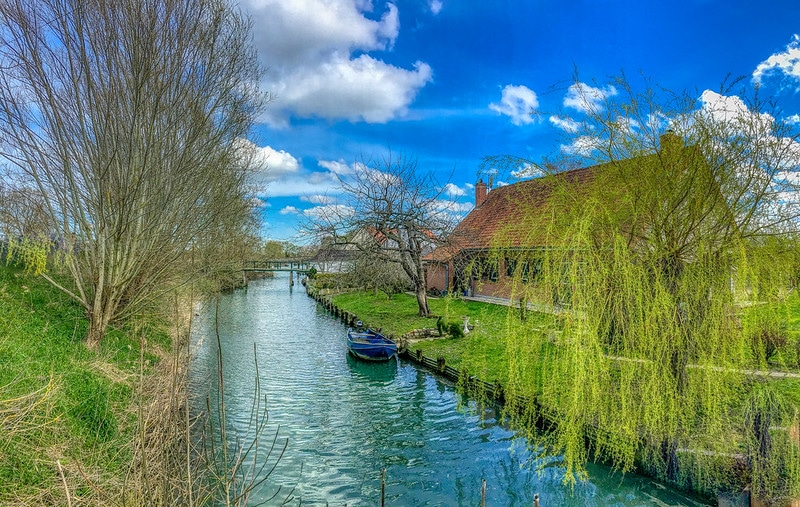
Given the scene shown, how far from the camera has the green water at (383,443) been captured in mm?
6465

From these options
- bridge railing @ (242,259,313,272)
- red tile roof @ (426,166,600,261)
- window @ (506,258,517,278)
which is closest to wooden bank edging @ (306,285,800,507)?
window @ (506,258,517,278)

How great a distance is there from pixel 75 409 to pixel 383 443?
521cm

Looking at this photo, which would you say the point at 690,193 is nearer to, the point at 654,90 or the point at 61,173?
the point at 654,90

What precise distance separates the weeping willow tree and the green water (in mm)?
1389

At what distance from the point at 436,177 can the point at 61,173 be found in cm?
1208

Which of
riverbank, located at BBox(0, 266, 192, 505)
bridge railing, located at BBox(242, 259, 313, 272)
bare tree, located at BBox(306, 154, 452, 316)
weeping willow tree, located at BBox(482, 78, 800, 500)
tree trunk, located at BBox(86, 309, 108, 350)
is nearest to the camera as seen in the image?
riverbank, located at BBox(0, 266, 192, 505)

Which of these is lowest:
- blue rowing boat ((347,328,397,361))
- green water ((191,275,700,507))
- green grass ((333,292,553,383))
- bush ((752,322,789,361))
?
green water ((191,275,700,507))

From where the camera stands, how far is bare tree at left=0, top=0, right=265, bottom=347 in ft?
26.9

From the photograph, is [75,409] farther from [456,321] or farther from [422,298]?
[422,298]

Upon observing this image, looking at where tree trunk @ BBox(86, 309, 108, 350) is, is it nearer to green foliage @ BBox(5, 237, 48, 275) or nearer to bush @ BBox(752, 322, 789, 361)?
green foliage @ BBox(5, 237, 48, 275)

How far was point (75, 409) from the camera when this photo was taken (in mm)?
6008

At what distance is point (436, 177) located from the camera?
56.5 feet

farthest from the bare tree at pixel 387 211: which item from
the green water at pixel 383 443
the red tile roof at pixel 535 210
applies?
the red tile roof at pixel 535 210

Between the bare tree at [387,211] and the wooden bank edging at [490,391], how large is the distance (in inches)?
158
